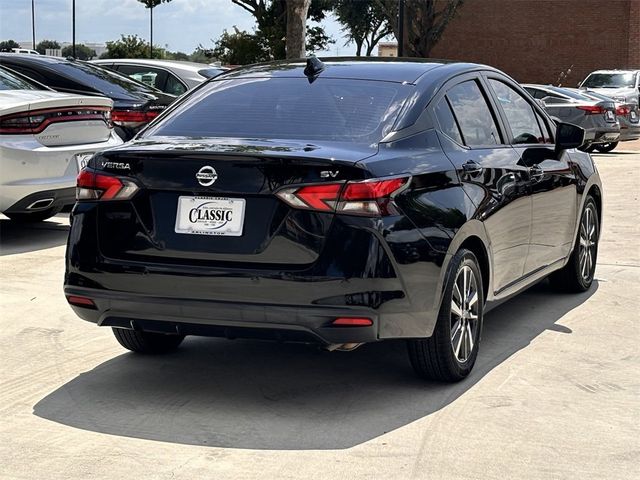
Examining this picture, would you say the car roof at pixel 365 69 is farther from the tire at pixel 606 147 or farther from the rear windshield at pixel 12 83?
the tire at pixel 606 147

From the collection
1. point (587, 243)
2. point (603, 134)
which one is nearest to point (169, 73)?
point (587, 243)

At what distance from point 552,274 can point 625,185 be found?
8.76 metres

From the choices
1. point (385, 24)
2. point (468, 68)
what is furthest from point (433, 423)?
point (385, 24)

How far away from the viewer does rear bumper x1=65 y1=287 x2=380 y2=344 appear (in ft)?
16.2

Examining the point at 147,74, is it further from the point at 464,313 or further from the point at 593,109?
the point at 464,313

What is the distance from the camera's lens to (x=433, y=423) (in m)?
5.04

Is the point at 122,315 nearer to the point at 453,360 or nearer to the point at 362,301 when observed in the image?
the point at 362,301

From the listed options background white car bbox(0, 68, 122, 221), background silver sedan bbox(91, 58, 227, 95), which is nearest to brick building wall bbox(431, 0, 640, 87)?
background silver sedan bbox(91, 58, 227, 95)

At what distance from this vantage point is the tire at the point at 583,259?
26.2 ft

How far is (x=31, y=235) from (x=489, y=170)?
5844 millimetres

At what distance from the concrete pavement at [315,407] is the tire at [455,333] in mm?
105

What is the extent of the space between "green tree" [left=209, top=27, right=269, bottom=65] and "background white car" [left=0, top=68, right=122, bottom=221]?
140ft

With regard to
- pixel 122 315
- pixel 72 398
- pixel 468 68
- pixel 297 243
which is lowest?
pixel 72 398

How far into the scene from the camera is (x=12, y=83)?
1092 centimetres
